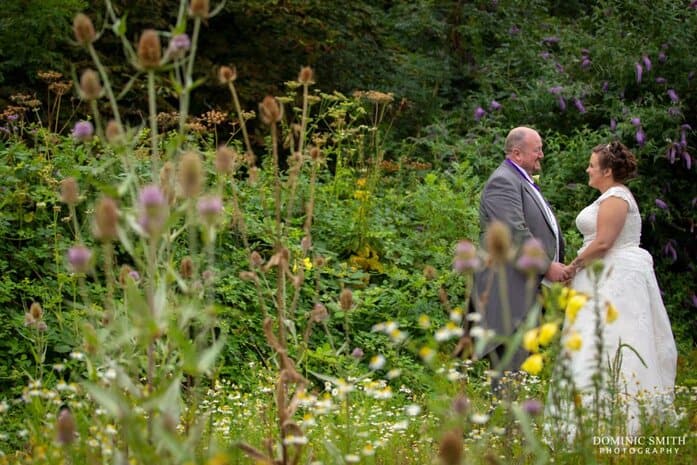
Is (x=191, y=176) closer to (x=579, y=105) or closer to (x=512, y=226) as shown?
(x=512, y=226)

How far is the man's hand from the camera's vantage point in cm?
507

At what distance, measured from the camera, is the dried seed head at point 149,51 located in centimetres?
233

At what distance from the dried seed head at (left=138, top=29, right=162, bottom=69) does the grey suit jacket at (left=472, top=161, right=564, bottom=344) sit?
2986 millimetres

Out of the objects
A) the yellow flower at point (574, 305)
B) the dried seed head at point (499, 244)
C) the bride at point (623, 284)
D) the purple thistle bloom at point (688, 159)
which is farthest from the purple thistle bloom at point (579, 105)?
the dried seed head at point (499, 244)

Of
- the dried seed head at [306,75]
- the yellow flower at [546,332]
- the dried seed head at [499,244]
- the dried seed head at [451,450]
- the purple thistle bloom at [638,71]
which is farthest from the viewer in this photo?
the purple thistle bloom at [638,71]

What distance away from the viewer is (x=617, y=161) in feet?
17.1

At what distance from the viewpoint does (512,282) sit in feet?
16.8

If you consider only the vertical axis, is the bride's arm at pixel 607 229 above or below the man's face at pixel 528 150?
below

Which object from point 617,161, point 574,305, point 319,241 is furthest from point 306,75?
point 319,241

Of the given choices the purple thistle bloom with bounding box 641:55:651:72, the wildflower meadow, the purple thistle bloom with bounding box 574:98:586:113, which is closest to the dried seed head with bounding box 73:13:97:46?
the wildflower meadow

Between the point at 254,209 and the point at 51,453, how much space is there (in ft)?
14.0

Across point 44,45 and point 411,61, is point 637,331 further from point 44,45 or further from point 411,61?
point 411,61

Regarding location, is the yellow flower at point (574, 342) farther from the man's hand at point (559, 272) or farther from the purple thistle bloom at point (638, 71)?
the purple thistle bloom at point (638, 71)

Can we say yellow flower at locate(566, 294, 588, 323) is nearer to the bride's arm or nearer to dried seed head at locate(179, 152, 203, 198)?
dried seed head at locate(179, 152, 203, 198)
